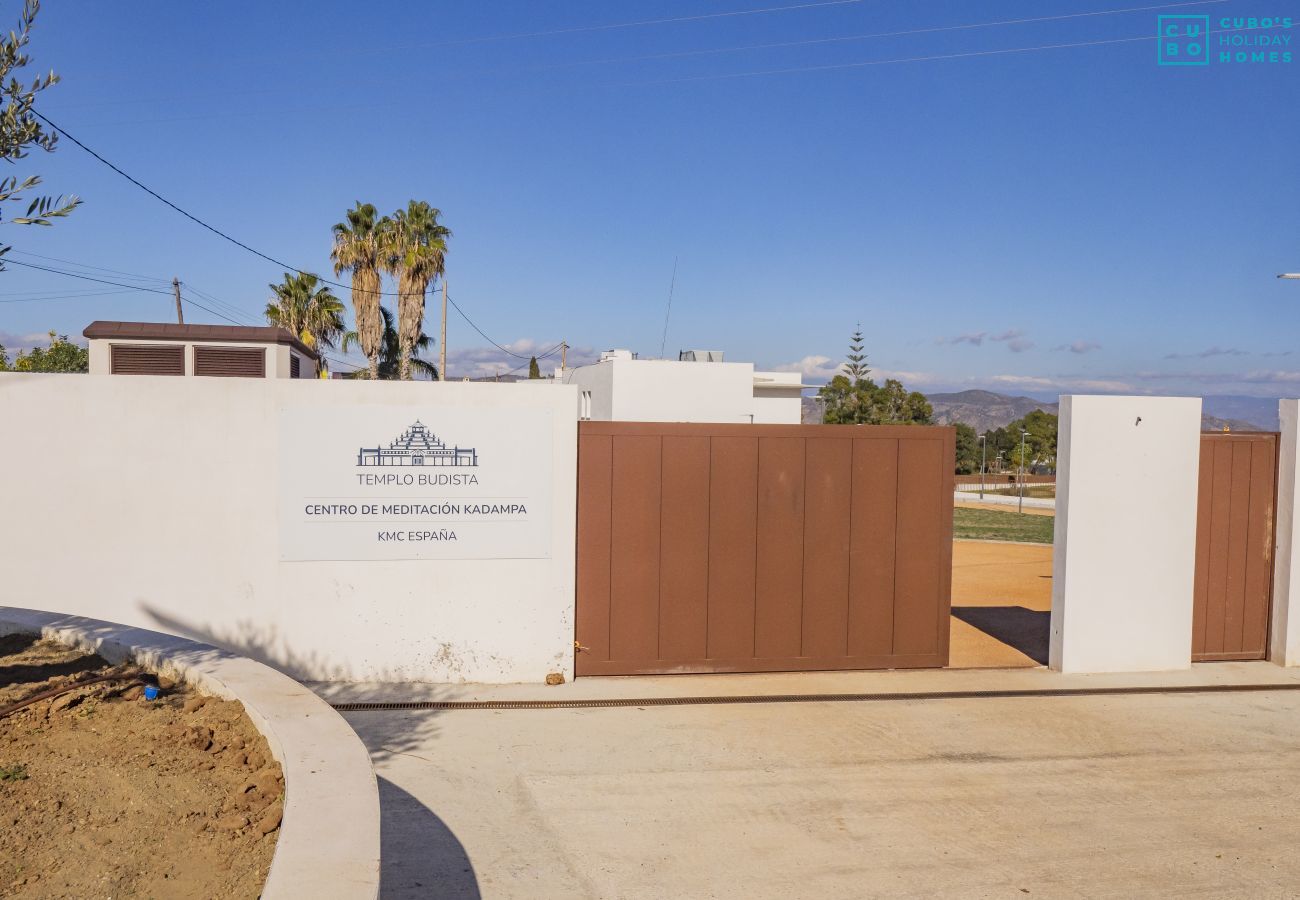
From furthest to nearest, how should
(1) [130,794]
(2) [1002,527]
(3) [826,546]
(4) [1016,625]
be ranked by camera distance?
1. (2) [1002,527]
2. (4) [1016,625]
3. (3) [826,546]
4. (1) [130,794]

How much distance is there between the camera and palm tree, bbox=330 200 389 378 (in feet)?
109


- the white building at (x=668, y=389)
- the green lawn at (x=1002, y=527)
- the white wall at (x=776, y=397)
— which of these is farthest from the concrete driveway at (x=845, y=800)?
the white wall at (x=776, y=397)

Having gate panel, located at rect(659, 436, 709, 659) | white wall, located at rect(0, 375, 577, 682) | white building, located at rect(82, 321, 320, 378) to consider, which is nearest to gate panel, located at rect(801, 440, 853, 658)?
gate panel, located at rect(659, 436, 709, 659)

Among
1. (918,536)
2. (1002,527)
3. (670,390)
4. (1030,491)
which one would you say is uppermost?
(670,390)

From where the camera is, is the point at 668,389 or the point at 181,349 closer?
the point at 181,349

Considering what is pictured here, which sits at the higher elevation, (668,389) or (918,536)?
(668,389)

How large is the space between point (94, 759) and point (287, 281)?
34.2m

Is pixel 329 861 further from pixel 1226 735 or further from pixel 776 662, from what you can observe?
pixel 1226 735

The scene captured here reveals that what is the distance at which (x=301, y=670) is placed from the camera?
8523mm

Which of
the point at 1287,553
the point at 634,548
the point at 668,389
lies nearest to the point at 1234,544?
the point at 1287,553

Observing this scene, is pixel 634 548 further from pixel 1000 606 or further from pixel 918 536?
pixel 1000 606

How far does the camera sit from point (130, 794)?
3.98 m

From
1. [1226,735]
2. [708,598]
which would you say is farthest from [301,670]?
[1226,735]

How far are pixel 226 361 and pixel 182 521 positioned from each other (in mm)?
5578
